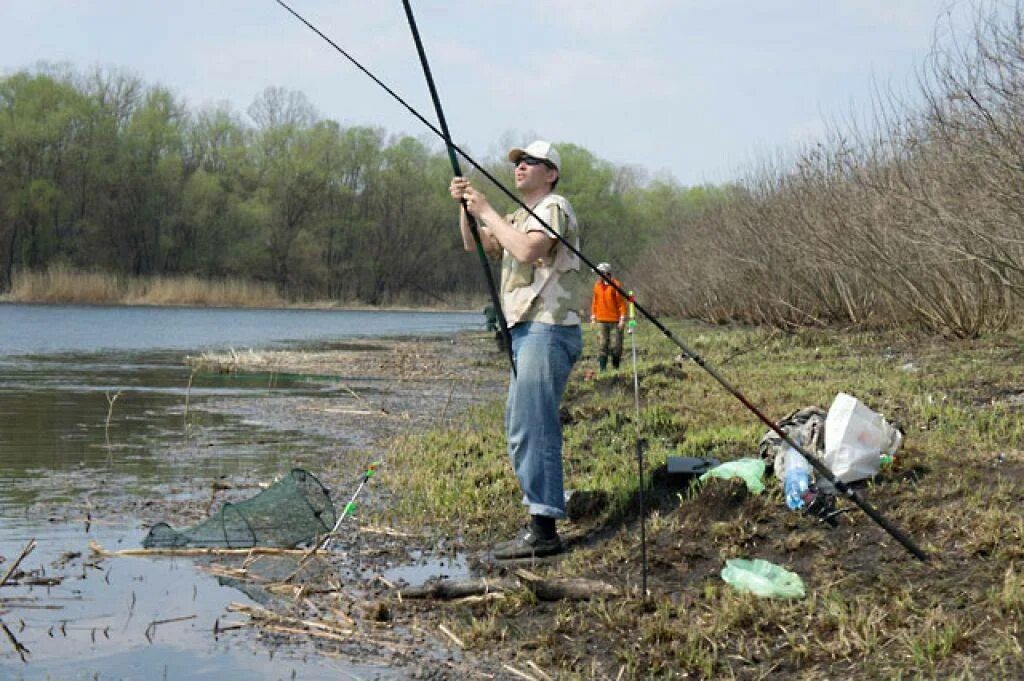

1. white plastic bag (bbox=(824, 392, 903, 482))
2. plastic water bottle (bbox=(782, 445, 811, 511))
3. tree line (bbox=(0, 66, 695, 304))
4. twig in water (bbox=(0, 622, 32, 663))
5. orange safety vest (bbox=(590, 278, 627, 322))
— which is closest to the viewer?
twig in water (bbox=(0, 622, 32, 663))

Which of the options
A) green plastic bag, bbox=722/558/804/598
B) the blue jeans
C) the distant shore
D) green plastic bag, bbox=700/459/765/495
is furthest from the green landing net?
the distant shore

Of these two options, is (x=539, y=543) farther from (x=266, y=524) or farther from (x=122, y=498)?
(x=122, y=498)

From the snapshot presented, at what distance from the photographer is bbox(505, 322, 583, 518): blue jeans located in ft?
20.9

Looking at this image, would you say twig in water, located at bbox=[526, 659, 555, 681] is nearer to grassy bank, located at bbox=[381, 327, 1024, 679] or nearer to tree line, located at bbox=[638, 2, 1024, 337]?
grassy bank, located at bbox=[381, 327, 1024, 679]

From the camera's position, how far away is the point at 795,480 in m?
6.19

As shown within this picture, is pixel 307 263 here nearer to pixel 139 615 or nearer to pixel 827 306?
pixel 827 306

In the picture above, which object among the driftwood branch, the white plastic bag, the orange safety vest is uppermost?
the orange safety vest

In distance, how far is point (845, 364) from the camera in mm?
14758

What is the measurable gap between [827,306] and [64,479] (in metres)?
17.8

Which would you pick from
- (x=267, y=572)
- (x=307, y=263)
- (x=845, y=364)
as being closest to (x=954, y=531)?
(x=267, y=572)

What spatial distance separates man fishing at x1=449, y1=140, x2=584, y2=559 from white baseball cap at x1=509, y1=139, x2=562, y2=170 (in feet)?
0.08

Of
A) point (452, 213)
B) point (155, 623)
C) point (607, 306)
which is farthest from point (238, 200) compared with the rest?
point (155, 623)

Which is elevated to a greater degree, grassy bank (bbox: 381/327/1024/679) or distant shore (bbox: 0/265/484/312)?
distant shore (bbox: 0/265/484/312)

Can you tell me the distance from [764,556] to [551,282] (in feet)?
5.83
